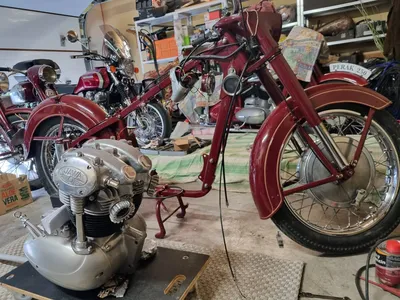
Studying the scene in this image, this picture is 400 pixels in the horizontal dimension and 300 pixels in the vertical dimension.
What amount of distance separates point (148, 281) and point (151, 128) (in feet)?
6.71

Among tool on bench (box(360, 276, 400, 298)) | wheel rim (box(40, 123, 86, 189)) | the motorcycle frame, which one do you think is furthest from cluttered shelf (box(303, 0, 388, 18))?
tool on bench (box(360, 276, 400, 298))

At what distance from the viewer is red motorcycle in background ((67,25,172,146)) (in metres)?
2.42

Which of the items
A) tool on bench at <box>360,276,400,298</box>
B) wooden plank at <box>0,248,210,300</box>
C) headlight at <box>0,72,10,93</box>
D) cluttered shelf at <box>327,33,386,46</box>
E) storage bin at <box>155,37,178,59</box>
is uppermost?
storage bin at <box>155,37,178,59</box>

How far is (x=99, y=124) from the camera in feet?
5.90

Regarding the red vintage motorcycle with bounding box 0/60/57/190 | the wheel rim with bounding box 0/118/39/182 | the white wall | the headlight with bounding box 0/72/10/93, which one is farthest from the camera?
the white wall

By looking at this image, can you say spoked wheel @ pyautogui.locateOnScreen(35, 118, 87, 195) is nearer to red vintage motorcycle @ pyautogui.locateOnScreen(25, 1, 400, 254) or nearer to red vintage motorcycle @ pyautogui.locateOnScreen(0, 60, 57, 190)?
red vintage motorcycle @ pyautogui.locateOnScreen(0, 60, 57, 190)

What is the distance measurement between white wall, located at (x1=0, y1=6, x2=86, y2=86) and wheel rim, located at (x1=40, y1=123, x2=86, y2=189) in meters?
2.50

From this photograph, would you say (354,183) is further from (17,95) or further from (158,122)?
(17,95)

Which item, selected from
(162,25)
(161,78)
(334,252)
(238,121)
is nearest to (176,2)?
(162,25)

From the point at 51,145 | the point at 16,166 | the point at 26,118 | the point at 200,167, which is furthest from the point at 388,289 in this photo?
the point at 16,166

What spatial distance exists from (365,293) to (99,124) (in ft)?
4.98

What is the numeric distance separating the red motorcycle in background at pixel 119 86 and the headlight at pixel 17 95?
54 cm

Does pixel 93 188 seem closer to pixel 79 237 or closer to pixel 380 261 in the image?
pixel 79 237

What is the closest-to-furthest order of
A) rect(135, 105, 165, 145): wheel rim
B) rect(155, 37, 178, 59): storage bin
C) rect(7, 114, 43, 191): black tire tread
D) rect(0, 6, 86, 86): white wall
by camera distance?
rect(7, 114, 43, 191): black tire tread → rect(135, 105, 165, 145): wheel rim → rect(0, 6, 86, 86): white wall → rect(155, 37, 178, 59): storage bin
